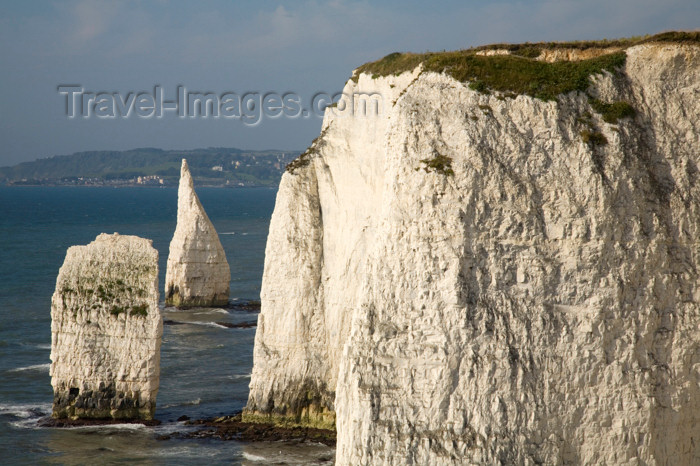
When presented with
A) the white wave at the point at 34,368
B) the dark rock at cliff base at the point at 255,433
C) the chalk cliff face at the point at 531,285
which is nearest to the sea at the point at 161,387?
the white wave at the point at 34,368

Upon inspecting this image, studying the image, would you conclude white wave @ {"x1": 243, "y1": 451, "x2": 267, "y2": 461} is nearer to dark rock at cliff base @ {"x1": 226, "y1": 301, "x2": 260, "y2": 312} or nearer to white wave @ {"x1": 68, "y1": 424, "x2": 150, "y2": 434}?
white wave @ {"x1": 68, "y1": 424, "x2": 150, "y2": 434}

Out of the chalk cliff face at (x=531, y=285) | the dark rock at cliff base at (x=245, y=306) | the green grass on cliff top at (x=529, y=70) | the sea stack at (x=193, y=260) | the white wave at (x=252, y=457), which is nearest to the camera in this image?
the chalk cliff face at (x=531, y=285)

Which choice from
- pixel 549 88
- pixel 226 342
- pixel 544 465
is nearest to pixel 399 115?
pixel 549 88

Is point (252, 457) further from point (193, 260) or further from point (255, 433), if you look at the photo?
point (193, 260)

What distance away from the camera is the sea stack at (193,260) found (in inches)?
2029

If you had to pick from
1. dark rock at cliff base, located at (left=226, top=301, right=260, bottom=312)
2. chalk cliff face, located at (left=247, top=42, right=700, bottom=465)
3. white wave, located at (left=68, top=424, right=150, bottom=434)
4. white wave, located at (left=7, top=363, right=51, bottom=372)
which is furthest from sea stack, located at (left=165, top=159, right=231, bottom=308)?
chalk cliff face, located at (left=247, top=42, right=700, bottom=465)

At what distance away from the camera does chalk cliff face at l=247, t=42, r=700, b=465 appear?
18359 mm

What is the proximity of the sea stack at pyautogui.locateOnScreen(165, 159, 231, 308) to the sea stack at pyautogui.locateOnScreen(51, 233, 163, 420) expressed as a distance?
21532 millimetres

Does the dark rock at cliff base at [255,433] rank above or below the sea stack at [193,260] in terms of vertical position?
below

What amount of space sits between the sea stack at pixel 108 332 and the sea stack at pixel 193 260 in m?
21.5

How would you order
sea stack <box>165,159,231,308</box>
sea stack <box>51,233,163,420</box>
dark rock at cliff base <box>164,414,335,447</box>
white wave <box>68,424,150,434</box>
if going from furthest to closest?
sea stack <box>165,159,231,308</box> < sea stack <box>51,233,163,420</box> < white wave <box>68,424,150,434</box> < dark rock at cliff base <box>164,414,335,447</box>

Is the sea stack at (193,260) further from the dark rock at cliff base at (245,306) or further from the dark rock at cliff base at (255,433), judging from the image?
the dark rock at cliff base at (255,433)

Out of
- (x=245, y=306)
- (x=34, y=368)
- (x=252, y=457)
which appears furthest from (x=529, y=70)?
(x=245, y=306)

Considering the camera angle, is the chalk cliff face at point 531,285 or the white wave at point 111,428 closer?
the chalk cliff face at point 531,285
